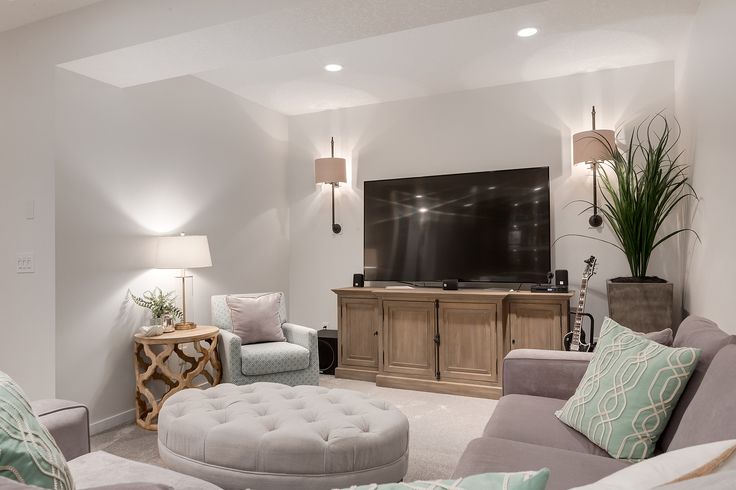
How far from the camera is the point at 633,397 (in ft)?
5.50

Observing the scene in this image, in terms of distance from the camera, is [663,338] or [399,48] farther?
[399,48]

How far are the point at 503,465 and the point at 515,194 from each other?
10.2 ft

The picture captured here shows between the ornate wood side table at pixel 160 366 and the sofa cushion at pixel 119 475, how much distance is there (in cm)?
177

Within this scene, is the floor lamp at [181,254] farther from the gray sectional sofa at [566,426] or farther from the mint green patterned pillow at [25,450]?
the mint green patterned pillow at [25,450]

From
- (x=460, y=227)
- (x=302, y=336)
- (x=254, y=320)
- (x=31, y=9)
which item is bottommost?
(x=302, y=336)

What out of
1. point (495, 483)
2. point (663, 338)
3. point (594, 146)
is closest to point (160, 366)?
point (663, 338)

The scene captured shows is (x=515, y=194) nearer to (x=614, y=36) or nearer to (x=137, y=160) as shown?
(x=614, y=36)

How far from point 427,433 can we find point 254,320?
5.26 ft

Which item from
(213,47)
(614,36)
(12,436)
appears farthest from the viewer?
(614,36)

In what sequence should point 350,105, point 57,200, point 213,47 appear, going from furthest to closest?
point 350,105, point 57,200, point 213,47

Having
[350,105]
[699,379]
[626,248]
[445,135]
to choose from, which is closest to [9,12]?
[350,105]

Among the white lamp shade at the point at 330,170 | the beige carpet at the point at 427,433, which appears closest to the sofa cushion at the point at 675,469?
the beige carpet at the point at 427,433

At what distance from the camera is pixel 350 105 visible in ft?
16.8

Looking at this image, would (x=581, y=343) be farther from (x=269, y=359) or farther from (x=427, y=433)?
(x=269, y=359)
